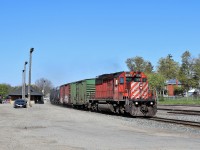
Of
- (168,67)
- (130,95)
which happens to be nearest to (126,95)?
(130,95)

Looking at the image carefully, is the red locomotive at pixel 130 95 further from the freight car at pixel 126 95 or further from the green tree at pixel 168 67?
the green tree at pixel 168 67

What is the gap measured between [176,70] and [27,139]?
331ft

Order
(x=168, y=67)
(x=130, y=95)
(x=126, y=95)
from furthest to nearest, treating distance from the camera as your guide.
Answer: (x=168, y=67) < (x=126, y=95) < (x=130, y=95)

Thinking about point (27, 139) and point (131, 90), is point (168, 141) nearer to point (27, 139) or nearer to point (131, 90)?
point (27, 139)

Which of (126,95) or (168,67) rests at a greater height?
(168,67)

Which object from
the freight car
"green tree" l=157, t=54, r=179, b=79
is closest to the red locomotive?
the freight car

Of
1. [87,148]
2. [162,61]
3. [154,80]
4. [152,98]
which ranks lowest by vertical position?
[87,148]

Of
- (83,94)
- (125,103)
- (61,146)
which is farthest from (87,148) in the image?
(83,94)

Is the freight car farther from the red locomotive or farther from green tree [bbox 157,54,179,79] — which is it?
green tree [bbox 157,54,179,79]

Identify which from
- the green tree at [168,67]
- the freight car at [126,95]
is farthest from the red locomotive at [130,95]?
the green tree at [168,67]

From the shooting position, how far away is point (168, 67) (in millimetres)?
109938

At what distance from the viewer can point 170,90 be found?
457ft

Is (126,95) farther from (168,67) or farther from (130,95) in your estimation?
(168,67)

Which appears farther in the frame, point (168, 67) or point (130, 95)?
point (168, 67)
